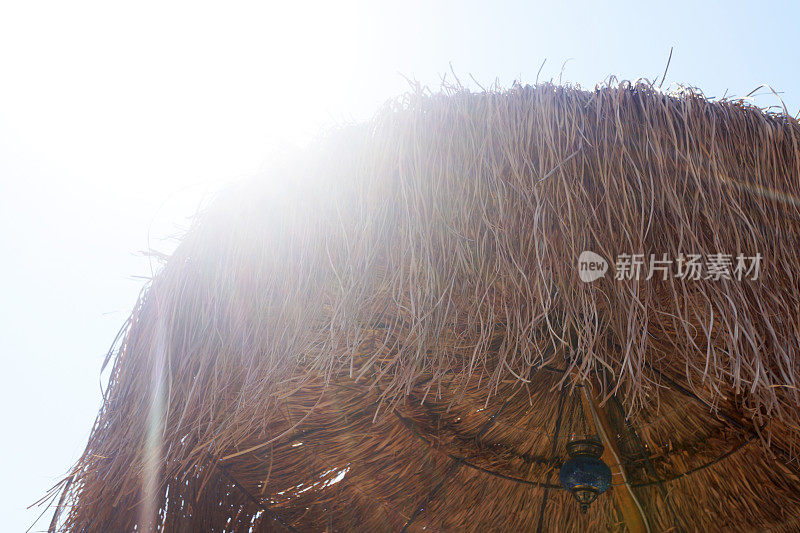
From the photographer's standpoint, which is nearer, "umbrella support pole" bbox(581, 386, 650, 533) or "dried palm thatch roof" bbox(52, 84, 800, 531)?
"dried palm thatch roof" bbox(52, 84, 800, 531)

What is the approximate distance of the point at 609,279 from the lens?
0.86 m

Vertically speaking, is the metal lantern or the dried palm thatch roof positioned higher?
the dried palm thatch roof

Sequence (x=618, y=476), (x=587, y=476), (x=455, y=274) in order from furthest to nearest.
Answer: (x=618, y=476)
(x=587, y=476)
(x=455, y=274)

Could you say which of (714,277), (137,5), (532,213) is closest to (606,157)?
(532,213)

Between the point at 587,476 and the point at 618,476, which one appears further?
the point at 618,476

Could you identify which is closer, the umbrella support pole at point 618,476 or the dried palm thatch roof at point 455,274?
the dried palm thatch roof at point 455,274

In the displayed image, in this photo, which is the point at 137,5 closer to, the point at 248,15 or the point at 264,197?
the point at 248,15

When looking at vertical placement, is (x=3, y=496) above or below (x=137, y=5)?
below

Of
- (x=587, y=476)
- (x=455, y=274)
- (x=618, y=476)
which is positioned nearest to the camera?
(x=455, y=274)

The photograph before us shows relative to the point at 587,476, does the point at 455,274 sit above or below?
above

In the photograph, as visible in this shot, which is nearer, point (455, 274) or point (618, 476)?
point (455, 274)

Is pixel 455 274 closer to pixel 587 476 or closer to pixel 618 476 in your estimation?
pixel 587 476

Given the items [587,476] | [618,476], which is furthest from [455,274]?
[618,476]

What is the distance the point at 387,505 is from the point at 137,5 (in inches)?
91.5
